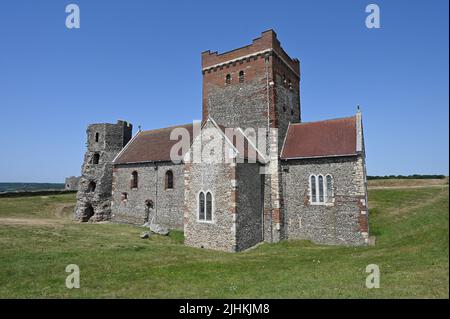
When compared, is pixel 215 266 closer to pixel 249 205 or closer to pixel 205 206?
pixel 205 206

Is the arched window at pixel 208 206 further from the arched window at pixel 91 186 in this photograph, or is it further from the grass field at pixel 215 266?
the arched window at pixel 91 186

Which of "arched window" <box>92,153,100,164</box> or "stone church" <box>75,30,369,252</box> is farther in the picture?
"arched window" <box>92,153,100,164</box>

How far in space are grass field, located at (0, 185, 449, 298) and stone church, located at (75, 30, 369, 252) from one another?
5.75 ft

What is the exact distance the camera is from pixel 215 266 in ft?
43.8

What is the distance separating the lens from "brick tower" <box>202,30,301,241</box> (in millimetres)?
21266

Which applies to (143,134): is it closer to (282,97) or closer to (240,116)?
(240,116)

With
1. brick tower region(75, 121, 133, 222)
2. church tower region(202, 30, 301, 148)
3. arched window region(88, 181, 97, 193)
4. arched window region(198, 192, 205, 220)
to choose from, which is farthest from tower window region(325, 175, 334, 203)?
arched window region(88, 181, 97, 193)

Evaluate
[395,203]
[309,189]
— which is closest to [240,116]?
[309,189]

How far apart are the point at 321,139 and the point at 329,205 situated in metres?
5.03

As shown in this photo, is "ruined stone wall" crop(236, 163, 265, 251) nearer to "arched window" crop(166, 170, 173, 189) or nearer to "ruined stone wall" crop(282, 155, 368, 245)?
"ruined stone wall" crop(282, 155, 368, 245)

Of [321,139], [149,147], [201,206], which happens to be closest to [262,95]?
[321,139]

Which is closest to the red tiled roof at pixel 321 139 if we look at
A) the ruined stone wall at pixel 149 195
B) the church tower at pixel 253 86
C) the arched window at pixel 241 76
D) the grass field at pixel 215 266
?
the church tower at pixel 253 86
